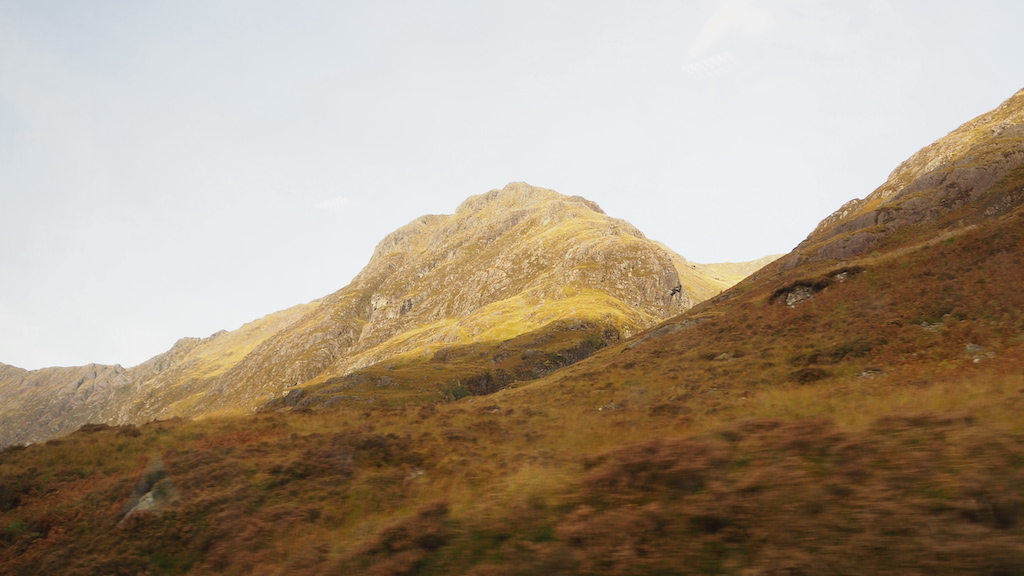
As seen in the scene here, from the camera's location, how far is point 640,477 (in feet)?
33.4

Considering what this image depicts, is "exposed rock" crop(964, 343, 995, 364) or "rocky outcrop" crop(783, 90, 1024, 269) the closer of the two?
"exposed rock" crop(964, 343, 995, 364)

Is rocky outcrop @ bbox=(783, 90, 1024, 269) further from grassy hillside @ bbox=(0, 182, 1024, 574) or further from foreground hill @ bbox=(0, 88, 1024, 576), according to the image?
foreground hill @ bbox=(0, 88, 1024, 576)

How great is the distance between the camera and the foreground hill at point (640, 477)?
738 centimetres

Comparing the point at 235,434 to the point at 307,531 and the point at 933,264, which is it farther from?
the point at 933,264

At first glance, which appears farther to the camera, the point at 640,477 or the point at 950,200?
the point at 950,200

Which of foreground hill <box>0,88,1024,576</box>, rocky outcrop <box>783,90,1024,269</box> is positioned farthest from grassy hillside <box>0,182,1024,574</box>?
rocky outcrop <box>783,90,1024,269</box>

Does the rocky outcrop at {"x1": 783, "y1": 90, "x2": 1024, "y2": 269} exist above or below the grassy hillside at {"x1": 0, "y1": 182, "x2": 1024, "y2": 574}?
above

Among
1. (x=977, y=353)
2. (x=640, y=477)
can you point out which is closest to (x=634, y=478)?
(x=640, y=477)

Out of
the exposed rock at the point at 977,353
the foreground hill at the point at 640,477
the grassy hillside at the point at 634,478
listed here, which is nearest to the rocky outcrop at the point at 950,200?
the grassy hillside at the point at 634,478

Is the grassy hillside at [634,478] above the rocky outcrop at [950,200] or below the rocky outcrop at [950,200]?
below

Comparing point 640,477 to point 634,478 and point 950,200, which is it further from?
point 950,200

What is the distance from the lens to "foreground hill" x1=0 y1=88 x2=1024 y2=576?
7383mm

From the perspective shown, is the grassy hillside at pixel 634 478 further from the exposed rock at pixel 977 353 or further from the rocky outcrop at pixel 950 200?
the rocky outcrop at pixel 950 200

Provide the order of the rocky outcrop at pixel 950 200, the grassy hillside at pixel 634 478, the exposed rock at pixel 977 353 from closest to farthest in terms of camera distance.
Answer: the grassy hillside at pixel 634 478
the exposed rock at pixel 977 353
the rocky outcrop at pixel 950 200
